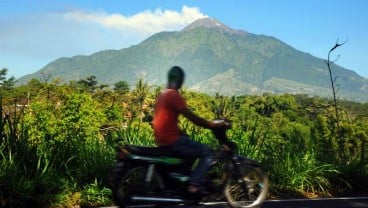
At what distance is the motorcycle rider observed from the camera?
5742 mm

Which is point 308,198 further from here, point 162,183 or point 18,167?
point 18,167

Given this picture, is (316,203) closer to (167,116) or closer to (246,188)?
(246,188)

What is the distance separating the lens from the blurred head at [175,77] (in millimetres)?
5836

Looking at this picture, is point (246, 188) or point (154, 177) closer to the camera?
point (154, 177)

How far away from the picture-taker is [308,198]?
8.54 metres

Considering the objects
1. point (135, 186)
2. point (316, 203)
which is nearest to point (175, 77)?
point (135, 186)

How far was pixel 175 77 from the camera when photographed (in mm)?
5852

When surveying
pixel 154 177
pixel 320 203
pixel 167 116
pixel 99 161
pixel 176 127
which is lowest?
pixel 320 203

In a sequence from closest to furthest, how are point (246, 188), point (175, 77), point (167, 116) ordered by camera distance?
point (167, 116), point (175, 77), point (246, 188)

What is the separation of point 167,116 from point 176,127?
0.63 ft

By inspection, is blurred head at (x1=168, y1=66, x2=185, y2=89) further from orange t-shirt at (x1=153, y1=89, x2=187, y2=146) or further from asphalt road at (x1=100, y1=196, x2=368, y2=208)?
asphalt road at (x1=100, y1=196, x2=368, y2=208)

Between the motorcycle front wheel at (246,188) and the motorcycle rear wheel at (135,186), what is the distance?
0.90 meters

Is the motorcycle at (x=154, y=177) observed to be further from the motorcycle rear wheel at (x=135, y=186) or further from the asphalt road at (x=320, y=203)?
the asphalt road at (x=320, y=203)

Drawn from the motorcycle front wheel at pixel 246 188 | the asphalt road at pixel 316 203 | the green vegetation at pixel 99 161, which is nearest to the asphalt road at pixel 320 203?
the asphalt road at pixel 316 203
